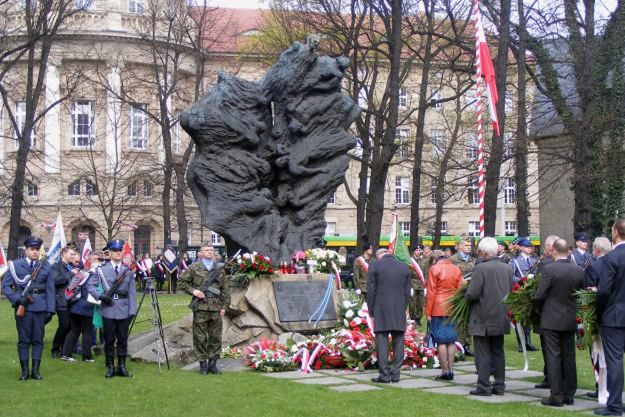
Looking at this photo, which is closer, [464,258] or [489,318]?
[489,318]

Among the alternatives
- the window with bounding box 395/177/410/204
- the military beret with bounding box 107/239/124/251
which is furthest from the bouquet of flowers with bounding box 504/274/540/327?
the window with bounding box 395/177/410/204

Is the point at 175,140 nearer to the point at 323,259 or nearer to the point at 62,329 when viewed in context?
the point at 62,329

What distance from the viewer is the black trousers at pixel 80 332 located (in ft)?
47.3

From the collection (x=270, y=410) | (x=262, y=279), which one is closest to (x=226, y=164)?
(x=262, y=279)

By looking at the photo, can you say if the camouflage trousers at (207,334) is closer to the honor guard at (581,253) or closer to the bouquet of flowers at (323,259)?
the bouquet of flowers at (323,259)

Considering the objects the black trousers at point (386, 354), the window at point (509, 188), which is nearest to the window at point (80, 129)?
the window at point (509, 188)

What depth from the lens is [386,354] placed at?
458 inches

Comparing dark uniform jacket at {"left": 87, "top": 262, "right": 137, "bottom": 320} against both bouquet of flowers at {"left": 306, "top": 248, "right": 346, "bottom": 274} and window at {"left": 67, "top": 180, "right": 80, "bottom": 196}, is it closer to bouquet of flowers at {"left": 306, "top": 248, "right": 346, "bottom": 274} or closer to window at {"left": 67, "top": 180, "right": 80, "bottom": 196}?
bouquet of flowers at {"left": 306, "top": 248, "right": 346, "bottom": 274}

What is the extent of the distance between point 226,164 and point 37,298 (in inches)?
171

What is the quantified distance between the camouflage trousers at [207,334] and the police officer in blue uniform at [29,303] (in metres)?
2.05

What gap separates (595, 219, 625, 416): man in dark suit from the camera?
915cm

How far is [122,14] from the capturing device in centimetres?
5212

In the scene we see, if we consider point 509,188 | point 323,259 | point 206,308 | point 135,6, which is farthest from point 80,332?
point 135,6

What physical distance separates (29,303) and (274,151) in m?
5.64
